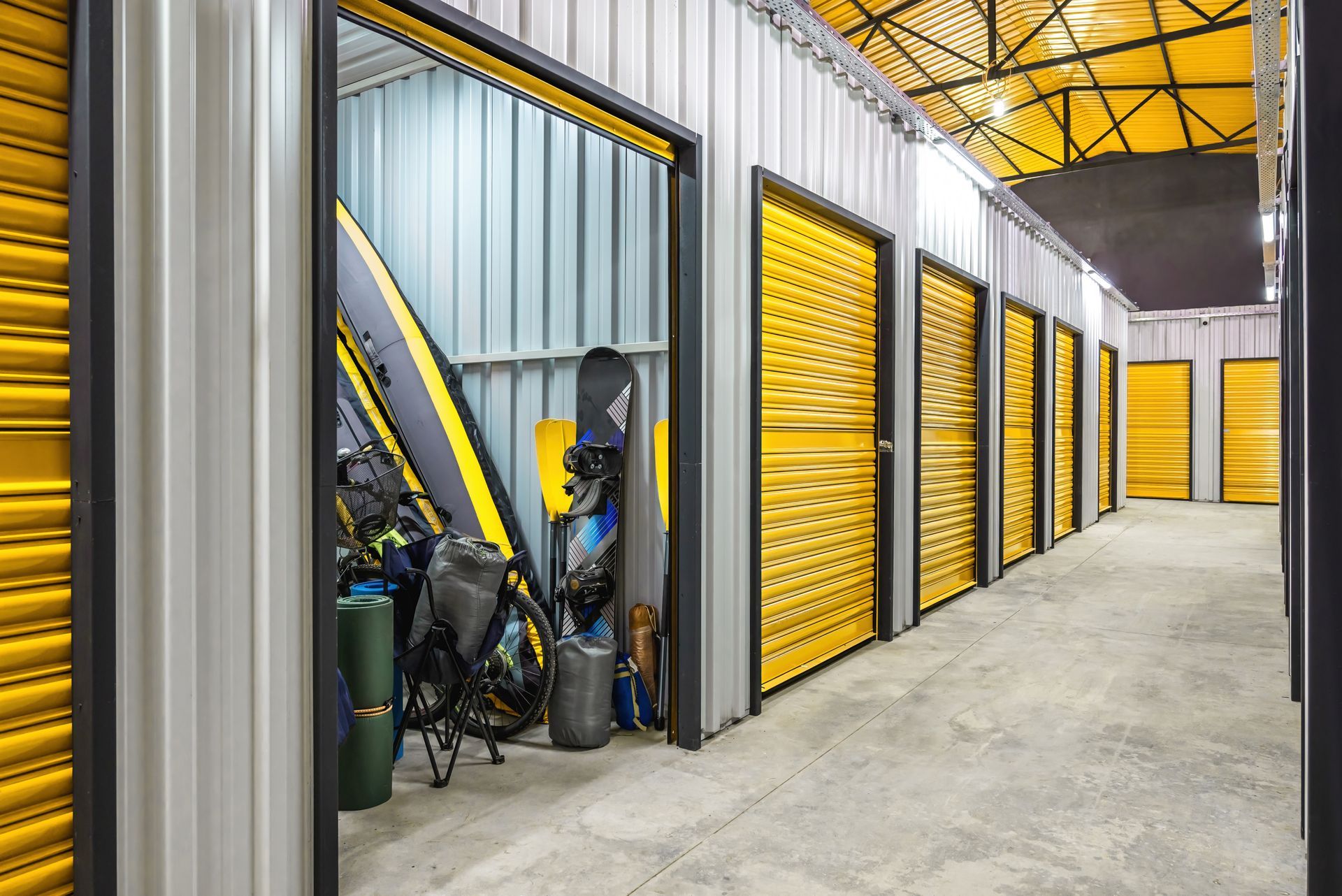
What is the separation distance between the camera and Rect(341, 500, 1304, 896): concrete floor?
8.41 feet

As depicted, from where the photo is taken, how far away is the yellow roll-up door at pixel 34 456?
5.86 feet

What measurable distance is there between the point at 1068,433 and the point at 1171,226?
917cm

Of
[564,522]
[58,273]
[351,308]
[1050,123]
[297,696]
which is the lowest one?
[297,696]

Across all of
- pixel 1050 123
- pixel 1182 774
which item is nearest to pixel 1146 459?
pixel 1050 123

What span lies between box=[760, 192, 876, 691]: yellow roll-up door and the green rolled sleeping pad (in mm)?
1893

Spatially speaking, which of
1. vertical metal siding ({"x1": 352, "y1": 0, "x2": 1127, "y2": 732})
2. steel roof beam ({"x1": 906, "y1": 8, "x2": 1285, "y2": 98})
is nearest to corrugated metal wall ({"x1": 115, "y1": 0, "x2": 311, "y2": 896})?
vertical metal siding ({"x1": 352, "y1": 0, "x2": 1127, "y2": 732})

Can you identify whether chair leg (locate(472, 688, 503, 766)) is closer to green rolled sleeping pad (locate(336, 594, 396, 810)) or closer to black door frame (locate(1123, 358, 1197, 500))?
green rolled sleeping pad (locate(336, 594, 396, 810))

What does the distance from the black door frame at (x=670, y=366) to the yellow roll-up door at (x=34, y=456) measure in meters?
0.55

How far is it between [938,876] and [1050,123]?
16933 millimetres

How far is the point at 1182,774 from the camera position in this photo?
11.0ft

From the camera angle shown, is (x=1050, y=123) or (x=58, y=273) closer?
(x=58, y=273)

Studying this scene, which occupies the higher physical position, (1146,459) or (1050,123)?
(1050,123)

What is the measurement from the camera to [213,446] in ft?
6.68

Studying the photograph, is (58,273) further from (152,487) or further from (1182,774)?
(1182,774)
